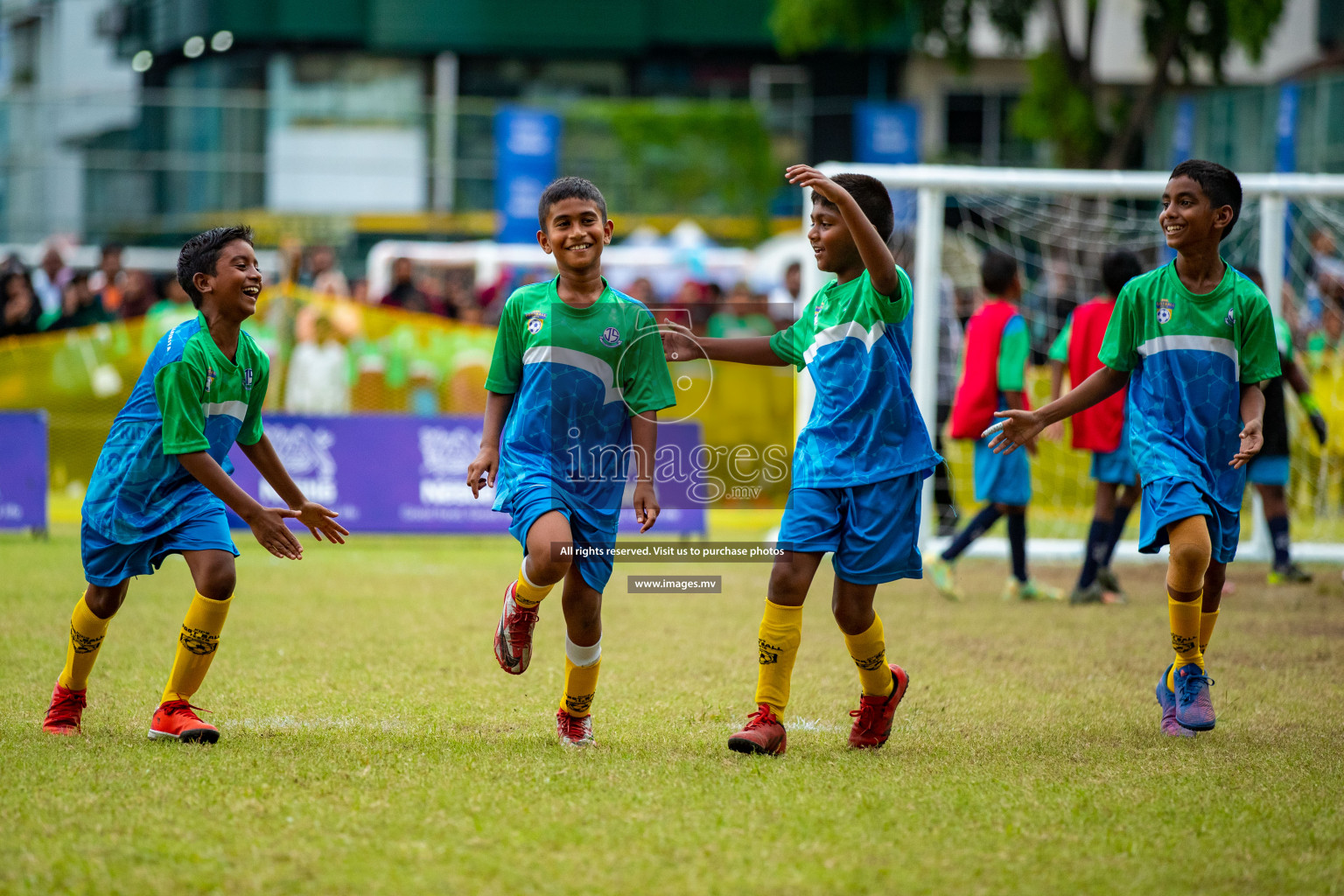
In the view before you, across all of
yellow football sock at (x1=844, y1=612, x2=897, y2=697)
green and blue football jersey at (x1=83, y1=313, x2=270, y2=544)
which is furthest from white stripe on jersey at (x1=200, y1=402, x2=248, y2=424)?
yellow football sock at (x1=844, y1=612, x2=897, y2=697)

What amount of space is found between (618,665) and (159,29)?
35.9 metres

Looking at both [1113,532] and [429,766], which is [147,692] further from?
[1113,532]

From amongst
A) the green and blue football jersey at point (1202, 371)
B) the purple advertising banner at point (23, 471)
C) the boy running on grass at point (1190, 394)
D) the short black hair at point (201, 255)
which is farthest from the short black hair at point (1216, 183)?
the purple advertising banner at point (23, 471)

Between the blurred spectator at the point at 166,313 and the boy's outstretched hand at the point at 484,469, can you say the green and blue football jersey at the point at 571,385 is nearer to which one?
the boy's outstretched hand at the point at 484,469

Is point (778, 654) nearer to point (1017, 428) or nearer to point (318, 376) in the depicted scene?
point (1017, 428)

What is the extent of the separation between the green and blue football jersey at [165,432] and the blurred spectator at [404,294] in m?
10.9

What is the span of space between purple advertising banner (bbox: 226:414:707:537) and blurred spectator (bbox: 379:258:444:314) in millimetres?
3400

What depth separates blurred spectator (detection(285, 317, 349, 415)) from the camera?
13922 millimetres

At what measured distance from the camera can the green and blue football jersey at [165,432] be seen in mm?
4809

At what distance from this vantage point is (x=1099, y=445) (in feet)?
29.9

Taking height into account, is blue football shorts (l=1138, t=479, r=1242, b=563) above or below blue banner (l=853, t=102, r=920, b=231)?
below

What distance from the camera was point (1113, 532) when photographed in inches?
365

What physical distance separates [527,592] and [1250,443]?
103 inches

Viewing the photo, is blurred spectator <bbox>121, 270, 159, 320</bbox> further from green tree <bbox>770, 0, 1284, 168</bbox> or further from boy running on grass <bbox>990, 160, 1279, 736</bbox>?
boy running on grass <bbox>990, 160, 1279, 736</bbox>
